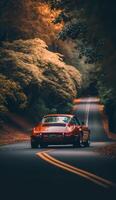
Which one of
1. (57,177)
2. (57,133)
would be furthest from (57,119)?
(57,177)

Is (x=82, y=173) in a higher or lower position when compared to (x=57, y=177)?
higher

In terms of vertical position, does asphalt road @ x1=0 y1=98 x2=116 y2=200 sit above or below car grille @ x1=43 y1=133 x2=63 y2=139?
below

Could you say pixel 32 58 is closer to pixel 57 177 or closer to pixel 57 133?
pixel 57 133

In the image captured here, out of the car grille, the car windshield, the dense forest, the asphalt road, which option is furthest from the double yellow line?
the dense forest

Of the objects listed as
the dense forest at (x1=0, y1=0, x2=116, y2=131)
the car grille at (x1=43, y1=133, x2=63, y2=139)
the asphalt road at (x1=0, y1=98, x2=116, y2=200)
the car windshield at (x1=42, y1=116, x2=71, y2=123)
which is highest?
the dense forest at (x1=0, y1=0, x2=116, y2=131)

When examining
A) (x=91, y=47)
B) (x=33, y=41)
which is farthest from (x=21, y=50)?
(x=91, y=47)

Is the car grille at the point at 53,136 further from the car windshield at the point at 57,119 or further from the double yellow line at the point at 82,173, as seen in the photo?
the double yellow line at the point at 82,173

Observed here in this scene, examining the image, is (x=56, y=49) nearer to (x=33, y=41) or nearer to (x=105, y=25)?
(x=33, y=41)

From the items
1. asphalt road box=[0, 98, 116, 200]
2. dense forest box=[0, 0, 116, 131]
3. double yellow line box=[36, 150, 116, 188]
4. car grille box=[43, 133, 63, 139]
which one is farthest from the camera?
dense forest box=[0, 0, 116, 131]

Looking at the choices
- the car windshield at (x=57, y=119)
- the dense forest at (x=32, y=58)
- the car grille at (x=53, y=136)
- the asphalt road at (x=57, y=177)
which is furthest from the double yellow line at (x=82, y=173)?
the dense forest at (x=32, y=58)

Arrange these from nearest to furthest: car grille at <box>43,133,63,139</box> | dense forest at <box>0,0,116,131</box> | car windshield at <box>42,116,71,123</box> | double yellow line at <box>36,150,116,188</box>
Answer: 1. double yellow line at <box>36,150,116,188</box>
2. car grille at <box>43,133,63,139</box>
3. car windshield at <box>42,116,71,123</box>
4. dense forest at <box>0,0,116,131</box>

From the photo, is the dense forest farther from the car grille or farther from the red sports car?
the car grille

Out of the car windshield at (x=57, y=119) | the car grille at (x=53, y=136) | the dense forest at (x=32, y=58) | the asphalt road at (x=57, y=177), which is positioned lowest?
the asphalt road at (x=57, y=177)

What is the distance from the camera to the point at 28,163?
24.2 metres
